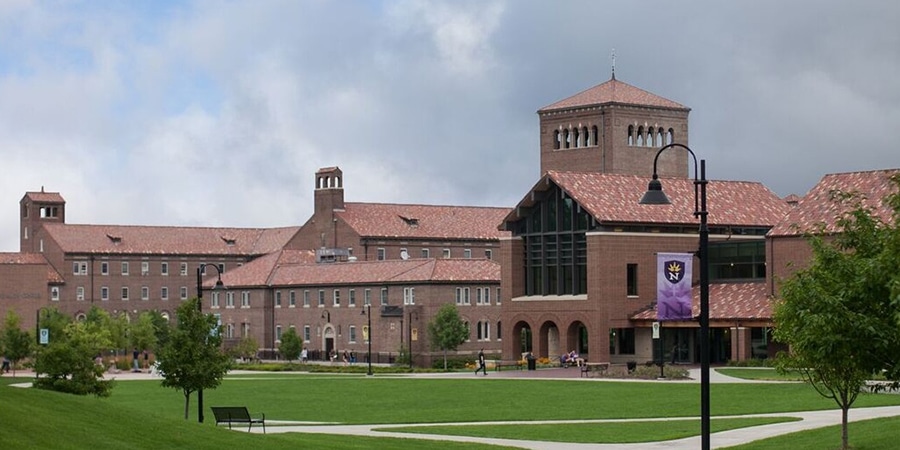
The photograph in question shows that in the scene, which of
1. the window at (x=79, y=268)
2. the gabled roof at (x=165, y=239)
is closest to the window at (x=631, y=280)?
the gabled roof at (x=165, y=239)

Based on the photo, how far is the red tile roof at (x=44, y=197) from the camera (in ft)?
566

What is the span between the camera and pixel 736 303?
91125mm

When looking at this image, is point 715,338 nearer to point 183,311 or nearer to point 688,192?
point 688,192

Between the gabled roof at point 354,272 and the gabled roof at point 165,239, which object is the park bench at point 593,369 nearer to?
the gabled roof at point 354,272

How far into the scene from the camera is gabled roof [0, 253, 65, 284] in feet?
503

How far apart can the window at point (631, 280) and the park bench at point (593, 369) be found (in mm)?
6867

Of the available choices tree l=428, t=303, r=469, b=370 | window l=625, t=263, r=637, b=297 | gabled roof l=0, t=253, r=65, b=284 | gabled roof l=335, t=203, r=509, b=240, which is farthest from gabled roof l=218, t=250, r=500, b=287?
gabled roof l=0, t=253, r=65, b=284

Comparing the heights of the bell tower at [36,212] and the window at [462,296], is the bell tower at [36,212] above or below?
above

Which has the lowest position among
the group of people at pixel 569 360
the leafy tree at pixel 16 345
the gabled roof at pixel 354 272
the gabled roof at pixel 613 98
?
the group of people at pixel 569 360

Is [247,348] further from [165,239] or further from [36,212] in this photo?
[36,212]

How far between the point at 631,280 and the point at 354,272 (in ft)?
106

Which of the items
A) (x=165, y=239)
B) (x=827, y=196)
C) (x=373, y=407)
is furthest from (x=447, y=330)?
(x=165, y=239)

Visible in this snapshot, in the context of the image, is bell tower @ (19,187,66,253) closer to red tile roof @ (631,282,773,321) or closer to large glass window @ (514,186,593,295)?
large glass window @ (514,186,593,295)

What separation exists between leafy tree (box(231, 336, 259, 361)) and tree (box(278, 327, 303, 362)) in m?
2.41
